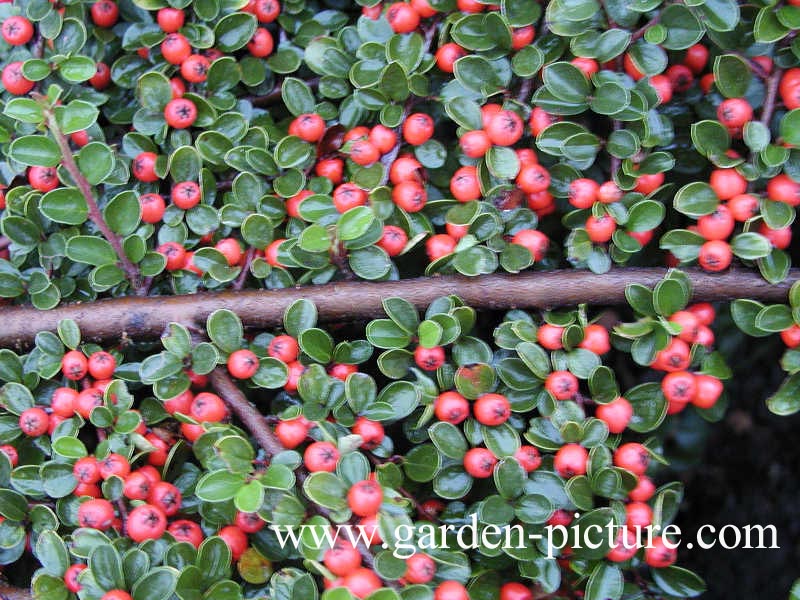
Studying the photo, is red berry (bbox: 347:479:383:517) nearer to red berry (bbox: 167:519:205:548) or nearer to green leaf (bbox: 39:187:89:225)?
red berry (bbox: 167:519:205:548)

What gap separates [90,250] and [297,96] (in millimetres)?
681

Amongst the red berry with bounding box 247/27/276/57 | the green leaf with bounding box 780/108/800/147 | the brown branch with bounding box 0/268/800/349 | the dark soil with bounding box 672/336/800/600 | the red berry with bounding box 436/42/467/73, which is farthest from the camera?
the dark soil with bounding box 672/336/800/600

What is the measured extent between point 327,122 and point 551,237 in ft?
2.53

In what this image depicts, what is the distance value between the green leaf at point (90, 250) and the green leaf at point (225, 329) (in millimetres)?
321

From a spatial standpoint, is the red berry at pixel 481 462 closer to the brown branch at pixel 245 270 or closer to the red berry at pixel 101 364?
the brown branch at pixel 245 270

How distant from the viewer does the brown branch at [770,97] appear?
6.34ft

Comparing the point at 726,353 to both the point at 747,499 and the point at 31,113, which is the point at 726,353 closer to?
the point at 747,499

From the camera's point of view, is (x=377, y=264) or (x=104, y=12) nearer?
(x=377, y=264)

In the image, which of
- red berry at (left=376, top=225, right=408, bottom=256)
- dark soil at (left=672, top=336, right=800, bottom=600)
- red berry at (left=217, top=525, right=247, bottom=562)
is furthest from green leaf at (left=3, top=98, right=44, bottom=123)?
dark soil at (left=672, top=336, right=800, bottom=600)

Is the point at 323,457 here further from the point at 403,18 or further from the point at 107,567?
the point at 403,18

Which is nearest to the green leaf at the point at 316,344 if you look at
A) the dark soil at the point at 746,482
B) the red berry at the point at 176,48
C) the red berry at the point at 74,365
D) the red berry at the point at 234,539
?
the red berry at the point at 234,539

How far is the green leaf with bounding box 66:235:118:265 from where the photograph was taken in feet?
6.54

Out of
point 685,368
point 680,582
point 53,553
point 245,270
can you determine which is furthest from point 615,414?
point 53,553

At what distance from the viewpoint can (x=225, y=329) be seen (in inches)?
77.0
